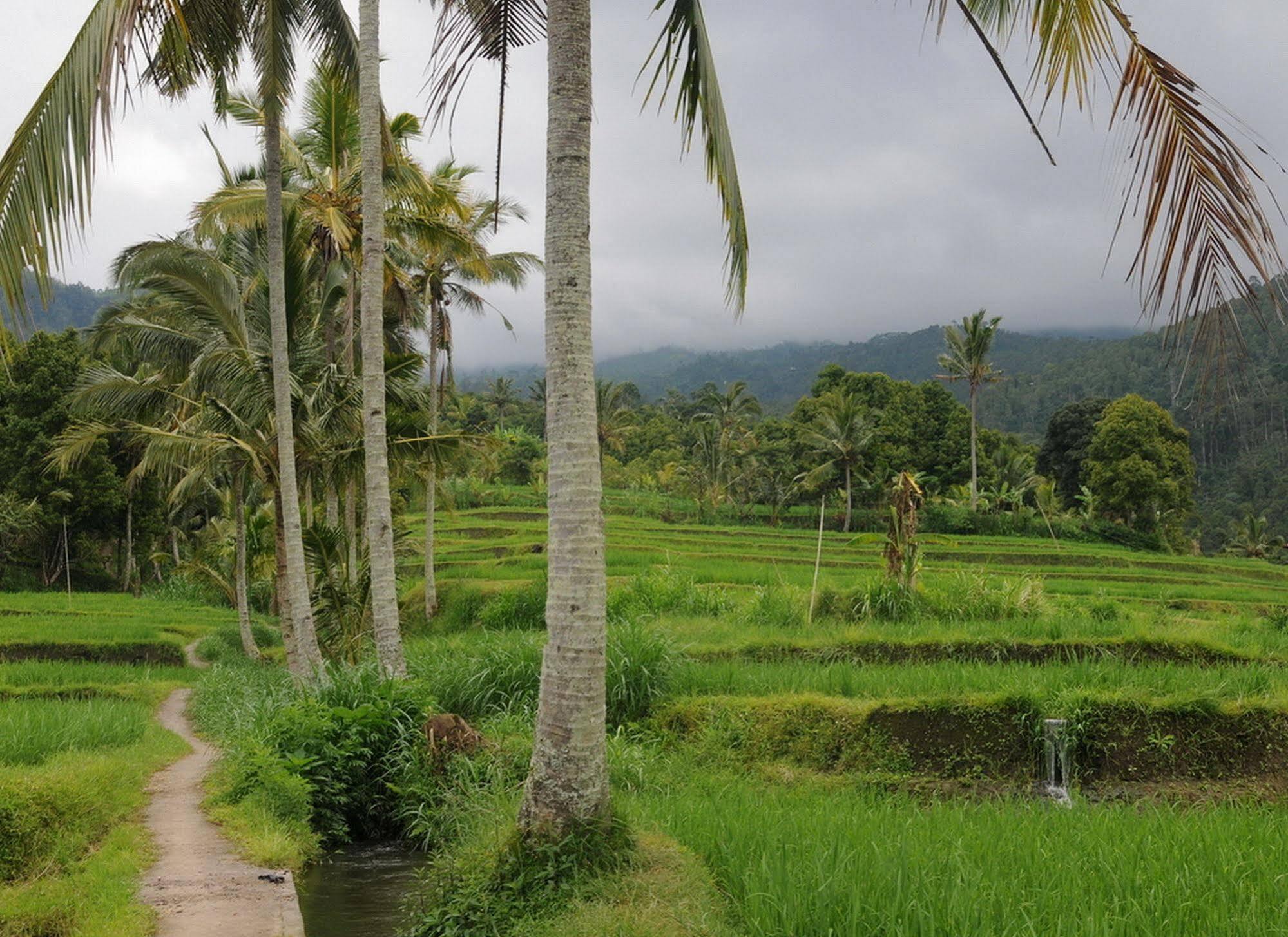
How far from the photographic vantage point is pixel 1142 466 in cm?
4119

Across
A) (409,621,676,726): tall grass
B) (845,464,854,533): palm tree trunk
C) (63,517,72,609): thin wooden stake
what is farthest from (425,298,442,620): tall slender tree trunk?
(845,464,854,533): palm tree trunk

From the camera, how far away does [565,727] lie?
481cm

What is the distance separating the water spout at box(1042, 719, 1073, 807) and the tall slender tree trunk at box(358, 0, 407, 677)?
6.36 meters

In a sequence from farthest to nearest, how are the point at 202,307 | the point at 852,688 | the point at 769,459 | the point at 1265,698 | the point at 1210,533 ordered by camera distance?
1. the point at 1210,533
2. the point at 769,459
3. the point at 202,307
4. the point at 852,688
5. the point at 1265,698

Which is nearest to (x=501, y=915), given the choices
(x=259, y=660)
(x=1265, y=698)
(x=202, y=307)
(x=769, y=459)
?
(x=1265, y=698)

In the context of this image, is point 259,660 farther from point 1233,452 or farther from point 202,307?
point 1233,452

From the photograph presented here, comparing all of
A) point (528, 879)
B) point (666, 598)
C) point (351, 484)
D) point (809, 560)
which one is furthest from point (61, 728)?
point (809, 560)

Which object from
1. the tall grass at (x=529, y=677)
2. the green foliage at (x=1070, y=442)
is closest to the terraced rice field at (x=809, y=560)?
the tall grass at (x=529, y=677)

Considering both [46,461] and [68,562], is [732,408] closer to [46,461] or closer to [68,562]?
[46,461]

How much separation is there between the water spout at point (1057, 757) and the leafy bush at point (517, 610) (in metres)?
10.9

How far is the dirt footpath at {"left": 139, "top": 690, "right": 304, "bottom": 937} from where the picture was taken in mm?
4922

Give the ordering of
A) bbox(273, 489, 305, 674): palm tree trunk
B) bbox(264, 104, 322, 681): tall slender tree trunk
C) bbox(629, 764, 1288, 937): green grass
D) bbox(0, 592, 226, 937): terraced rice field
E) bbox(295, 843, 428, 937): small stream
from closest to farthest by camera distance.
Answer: bbox(629, 764, 1288, 937): green grass
bbox(0, 592, 226, 937): terraced rice field
bbox(295, 843, 428, 937): small stream
bbox(264, 104, 322, 681): tall slender tree trunk
bbox(273, 489, 305, 674): palm tree trunk

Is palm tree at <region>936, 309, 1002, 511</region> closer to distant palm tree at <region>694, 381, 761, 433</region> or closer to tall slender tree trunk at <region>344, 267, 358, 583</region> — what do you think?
distant palm tree at <region>694, 381, 761, 433</region>

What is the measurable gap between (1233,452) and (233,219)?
56.3 meters
